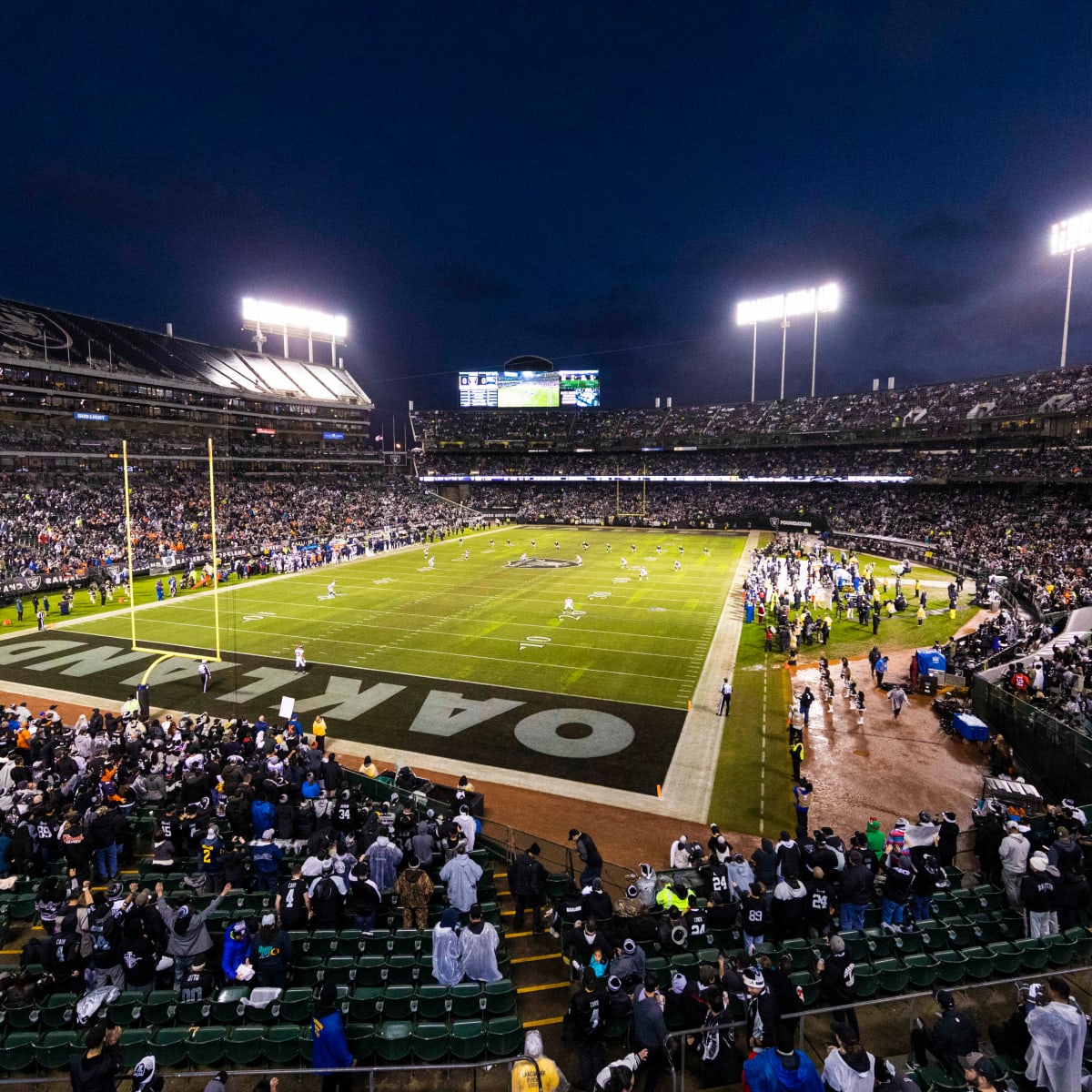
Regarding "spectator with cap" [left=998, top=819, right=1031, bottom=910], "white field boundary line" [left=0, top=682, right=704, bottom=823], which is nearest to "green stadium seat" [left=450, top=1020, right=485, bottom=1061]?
"spectator with cap" [left=998, top=819, right=1031, bottom=910]

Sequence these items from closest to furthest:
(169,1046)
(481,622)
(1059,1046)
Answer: (1059,1046)
(169,1046)
(481,622)

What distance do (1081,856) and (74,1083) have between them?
10.9 m

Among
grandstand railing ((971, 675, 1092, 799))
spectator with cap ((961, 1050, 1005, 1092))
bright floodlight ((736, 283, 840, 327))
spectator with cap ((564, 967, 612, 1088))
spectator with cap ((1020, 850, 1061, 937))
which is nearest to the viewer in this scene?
spectator with cap ((961, 1050, 1005, 1092))

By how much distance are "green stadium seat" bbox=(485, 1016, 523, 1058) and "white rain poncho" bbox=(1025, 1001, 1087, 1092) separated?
432 cm

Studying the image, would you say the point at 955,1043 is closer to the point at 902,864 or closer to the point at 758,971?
the point at 758,971

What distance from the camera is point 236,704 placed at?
18156mm

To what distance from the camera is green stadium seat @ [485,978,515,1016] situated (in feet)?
21.3

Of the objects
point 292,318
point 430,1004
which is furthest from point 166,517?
point 430,1004

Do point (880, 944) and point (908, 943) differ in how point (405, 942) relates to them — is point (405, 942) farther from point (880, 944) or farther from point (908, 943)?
point (908, 943)

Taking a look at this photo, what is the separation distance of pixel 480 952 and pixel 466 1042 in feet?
3.00

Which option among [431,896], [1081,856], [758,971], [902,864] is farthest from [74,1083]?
[1081,856]

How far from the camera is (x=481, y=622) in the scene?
91.2ft

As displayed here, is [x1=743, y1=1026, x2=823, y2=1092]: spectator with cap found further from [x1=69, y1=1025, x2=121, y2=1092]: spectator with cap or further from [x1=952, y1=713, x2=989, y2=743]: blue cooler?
[x1=952, y1=713, x2=989, y2=743]: blue cooler

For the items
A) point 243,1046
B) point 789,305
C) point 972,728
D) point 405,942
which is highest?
point 789,305
